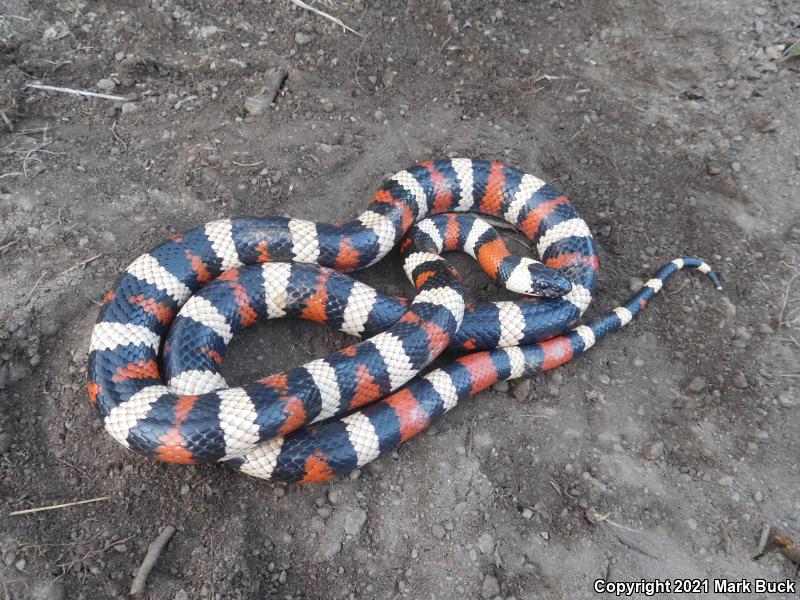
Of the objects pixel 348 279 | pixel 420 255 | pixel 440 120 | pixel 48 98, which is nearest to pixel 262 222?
pixel 348 279

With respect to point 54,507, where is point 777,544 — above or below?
above

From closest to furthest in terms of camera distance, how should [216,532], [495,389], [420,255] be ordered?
[216,532]
[495,389]
[420,255]

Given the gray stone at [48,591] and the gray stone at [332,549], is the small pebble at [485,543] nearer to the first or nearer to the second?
the gray stone at [332,549]

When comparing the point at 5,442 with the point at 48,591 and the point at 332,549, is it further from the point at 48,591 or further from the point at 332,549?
the point at 332,549

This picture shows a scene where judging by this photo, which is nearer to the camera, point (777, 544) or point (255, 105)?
point (777, 544)

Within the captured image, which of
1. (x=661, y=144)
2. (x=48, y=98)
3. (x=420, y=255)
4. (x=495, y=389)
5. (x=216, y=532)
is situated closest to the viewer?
(x=216, y=532)

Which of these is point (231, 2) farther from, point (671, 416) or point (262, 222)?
point (671, 416)

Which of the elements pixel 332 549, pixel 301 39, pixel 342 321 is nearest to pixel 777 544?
pixel 332 549
